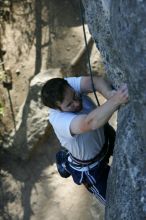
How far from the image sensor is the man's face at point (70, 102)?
3.68 metres

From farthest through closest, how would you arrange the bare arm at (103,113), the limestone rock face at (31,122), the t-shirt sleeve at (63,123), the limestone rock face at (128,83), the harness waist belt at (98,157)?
the limestone rock face at (31,122), the harness waist belt at (98,157), the t-shirt sleeve at (63,123), the bare arm at (103,113), the limestone rock face at (128,83)

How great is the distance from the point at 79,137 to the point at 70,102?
1.13 ft

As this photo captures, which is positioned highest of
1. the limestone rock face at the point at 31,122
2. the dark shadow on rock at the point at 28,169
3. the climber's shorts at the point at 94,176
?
the climber's shorts at the point at 94,176

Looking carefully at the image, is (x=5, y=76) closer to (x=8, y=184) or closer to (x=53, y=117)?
(x=8, y=184)

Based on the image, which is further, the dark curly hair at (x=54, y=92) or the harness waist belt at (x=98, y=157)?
the harness waist belt at (x=98, y=157)

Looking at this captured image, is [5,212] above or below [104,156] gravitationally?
below

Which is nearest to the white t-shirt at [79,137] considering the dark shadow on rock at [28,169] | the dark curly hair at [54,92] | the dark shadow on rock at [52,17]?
the dark curly hair at [54,92]

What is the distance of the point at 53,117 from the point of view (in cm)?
382

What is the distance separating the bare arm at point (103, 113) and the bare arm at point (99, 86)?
0.37 meters

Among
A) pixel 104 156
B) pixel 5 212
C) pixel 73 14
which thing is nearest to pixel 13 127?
pixel 5 212

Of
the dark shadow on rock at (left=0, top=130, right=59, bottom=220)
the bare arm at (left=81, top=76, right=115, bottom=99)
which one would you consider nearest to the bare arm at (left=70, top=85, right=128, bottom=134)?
the bare arm at (left=81, top=76, right=115, bottom=99)

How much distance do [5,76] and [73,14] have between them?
1442 millimetres

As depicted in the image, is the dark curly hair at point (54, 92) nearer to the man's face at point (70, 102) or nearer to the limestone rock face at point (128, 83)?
the man's face at point (70, 102)

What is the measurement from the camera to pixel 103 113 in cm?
327
